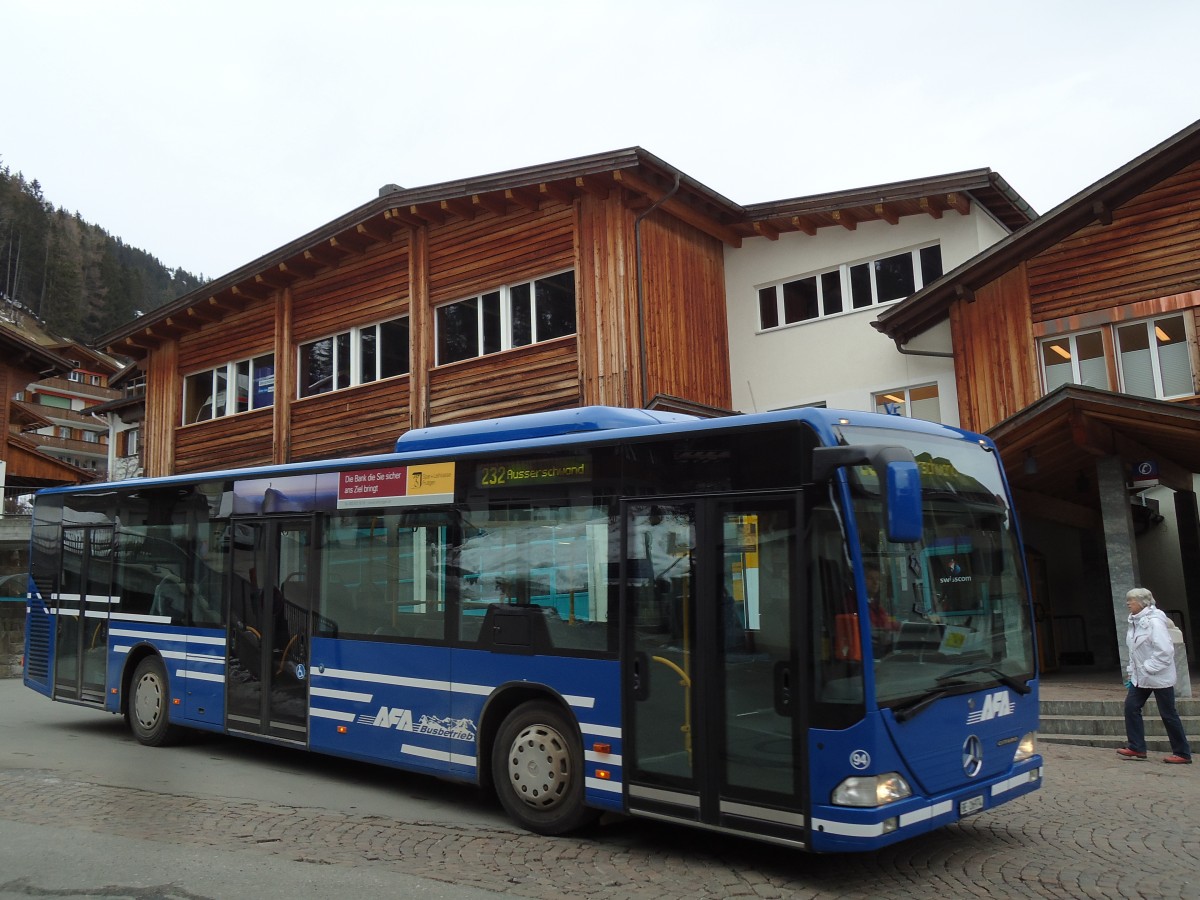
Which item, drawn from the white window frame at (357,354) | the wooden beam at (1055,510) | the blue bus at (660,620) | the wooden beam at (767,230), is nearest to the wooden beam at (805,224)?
the wooden beam at (767,230)

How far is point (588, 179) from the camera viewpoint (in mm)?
16828

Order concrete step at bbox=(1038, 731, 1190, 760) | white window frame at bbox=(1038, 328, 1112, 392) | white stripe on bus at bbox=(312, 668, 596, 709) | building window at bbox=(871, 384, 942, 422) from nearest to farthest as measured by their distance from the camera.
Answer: white stripe on bus at bbox=(312, 668, 596, 709)
concrete step at bbox=(1038, 731, 1190, 760)
white window frame at bbox=(1038, 328, 1112, 392)
building window at bbox=(871, 384, 942, 422)

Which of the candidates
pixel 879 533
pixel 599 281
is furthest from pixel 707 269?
pixel 879 533

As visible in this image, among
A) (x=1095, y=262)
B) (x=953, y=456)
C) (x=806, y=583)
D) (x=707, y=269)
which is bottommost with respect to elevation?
(x=806, y=583)

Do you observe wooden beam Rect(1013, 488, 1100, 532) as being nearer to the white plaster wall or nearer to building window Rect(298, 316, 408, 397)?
the white plaster wall

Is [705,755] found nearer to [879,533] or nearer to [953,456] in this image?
[879,533]

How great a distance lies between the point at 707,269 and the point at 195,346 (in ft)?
43.7

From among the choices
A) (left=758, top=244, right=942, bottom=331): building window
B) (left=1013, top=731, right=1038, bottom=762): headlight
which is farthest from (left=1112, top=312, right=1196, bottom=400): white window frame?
(left=1013, top=731, right=1038, bottom=762): headlight

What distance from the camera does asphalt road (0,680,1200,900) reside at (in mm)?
5688

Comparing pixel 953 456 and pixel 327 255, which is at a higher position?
pixel 327 255

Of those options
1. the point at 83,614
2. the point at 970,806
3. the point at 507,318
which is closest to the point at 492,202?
the point at 507,318

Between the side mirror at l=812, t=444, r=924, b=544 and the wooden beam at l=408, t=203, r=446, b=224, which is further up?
the wooden beam at l=408, t=203, r=446, b=224

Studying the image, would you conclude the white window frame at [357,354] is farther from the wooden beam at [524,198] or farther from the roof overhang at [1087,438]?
the roof overhang at [1087,438]

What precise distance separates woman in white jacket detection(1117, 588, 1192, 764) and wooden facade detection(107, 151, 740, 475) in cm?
808
